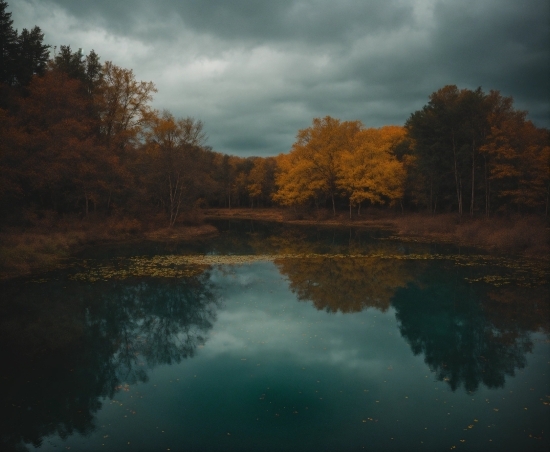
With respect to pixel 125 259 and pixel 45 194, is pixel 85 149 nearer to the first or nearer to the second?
pixel 45 194

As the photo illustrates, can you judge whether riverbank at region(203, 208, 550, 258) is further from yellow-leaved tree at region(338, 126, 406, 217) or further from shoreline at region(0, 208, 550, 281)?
yellow-leaved tree at region(338, 126, 406, 217)

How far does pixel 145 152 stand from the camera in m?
46.7

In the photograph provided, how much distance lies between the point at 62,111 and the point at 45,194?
795cm

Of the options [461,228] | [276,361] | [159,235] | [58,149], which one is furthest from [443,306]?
[159,235]

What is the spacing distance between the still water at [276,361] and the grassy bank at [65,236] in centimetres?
261

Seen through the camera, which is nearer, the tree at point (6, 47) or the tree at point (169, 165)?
the tree at point (6, 47)

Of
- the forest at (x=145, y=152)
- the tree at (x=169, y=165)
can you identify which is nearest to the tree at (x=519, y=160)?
the forest at (x=145, y=152)

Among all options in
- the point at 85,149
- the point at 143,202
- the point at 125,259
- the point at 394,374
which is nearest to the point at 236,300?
the point at 394,374

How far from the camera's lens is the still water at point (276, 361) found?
7855mm

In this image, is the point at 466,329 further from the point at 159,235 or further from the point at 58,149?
the point at 159,235

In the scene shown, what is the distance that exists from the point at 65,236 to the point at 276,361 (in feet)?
83.4

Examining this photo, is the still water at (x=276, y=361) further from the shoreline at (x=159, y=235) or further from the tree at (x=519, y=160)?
the tree at (x=519, y=160)

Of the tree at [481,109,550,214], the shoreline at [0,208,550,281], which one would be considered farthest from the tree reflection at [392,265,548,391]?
the tree at [481,109,550,214]

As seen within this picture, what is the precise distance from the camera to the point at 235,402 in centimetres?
901
